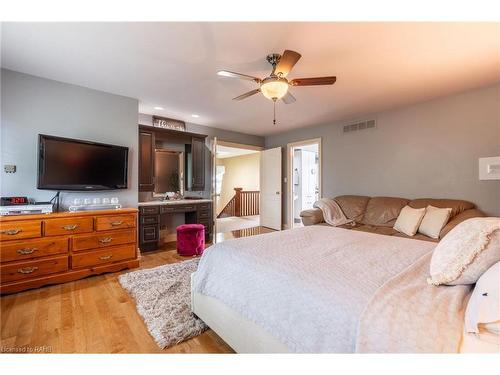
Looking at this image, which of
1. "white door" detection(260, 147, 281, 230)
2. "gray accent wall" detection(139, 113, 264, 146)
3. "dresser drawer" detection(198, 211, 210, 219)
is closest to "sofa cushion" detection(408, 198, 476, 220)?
"white door" detection(260, 147, 281, 230)

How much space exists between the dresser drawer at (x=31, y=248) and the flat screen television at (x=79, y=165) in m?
0.64

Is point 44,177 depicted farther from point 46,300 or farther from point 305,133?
point 305,133

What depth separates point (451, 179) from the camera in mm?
3301

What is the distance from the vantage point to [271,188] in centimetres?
580

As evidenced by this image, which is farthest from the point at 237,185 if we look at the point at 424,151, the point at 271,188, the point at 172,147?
the point at 424,151

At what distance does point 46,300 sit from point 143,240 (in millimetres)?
1574

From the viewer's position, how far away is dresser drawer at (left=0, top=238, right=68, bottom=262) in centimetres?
229

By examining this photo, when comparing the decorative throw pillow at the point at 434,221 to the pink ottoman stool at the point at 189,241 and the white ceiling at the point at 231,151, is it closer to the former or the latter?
the pink ottoman stool at the point at 189,241

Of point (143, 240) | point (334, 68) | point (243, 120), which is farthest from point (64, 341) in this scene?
point (243, 120)

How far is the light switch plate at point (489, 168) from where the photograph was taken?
2918 mm

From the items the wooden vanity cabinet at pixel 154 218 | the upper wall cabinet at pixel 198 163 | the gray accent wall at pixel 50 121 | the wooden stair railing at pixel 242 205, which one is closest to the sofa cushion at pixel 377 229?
the wooden vanity cabinet at pixel 154 218

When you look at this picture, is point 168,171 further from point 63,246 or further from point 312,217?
point 312,217

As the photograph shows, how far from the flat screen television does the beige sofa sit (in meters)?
3.01

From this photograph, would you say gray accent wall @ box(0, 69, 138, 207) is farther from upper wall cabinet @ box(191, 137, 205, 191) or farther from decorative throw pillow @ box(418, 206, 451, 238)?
decorative throw pillow @ box(418, 206, 451, 238)
